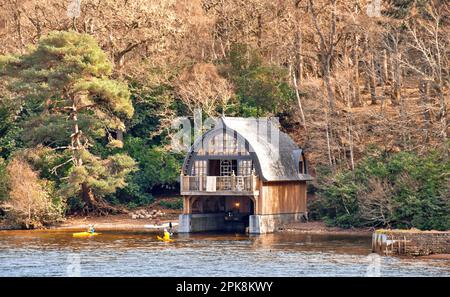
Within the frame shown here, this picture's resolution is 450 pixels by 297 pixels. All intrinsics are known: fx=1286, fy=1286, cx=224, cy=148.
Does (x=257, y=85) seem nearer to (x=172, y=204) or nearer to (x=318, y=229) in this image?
(x=172, y=204)

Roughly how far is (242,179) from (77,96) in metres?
15.2

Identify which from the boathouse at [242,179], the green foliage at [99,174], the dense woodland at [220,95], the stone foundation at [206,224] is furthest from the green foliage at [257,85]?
the stone foundation at [206,224]

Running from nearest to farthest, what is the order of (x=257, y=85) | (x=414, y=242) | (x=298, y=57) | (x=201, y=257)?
(x=201, y=257), (x=414, y=242), (x=257, y=85), (x=298, y=57)

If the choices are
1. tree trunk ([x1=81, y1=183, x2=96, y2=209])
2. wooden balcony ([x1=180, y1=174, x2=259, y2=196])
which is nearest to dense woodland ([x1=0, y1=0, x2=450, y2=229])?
tree trunk ([x1=81, y1=183, x2=96, y2=209])

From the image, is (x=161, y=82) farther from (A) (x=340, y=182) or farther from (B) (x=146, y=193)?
(A) (x=340, y=182)

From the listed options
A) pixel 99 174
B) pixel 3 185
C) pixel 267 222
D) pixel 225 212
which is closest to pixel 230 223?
pixel 225 212

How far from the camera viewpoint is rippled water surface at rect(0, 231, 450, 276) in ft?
191

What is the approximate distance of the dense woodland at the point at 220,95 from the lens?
77500 millimetres

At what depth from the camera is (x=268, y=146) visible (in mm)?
78000

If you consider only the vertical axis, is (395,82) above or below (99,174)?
above

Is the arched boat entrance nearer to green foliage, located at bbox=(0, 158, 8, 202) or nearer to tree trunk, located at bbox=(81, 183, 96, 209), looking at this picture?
tree trunk, located at bbox=(81, 183, 96, 209)

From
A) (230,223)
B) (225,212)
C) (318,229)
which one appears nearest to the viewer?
(318,229)

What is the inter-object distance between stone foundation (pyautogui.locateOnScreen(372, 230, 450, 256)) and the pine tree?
24676mm

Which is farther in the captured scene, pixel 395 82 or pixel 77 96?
pixel 395 82
